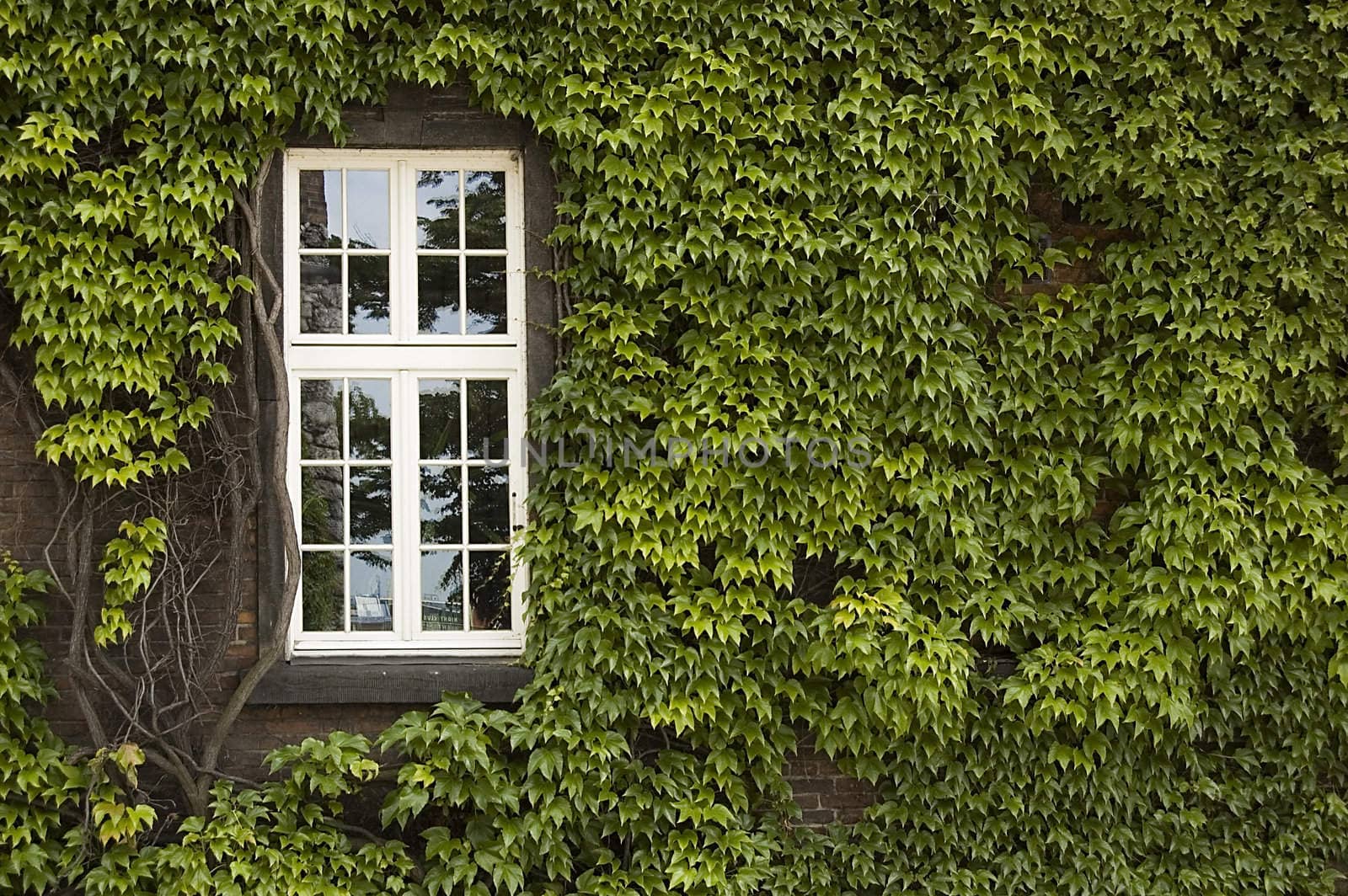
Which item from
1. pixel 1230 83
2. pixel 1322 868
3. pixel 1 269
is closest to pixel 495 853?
pixel 1 269

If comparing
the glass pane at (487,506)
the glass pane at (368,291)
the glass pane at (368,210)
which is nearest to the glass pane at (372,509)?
the glass pane at (487,506)

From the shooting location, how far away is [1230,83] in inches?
191

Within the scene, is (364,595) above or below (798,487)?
below

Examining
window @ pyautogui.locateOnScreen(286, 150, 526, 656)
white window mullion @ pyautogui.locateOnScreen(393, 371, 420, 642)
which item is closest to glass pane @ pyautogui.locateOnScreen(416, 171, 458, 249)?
window @ pyautogui.locateOnScreen(286, 150, 526, 656)

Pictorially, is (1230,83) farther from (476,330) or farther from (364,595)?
(364,595)

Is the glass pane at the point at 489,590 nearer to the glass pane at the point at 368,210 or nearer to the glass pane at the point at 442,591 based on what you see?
the glass pane at the point at 442,591

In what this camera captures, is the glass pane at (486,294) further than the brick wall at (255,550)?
Yes

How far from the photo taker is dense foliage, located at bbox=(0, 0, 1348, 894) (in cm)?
445

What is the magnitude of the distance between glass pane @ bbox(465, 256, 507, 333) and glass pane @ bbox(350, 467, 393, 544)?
0.84 metres

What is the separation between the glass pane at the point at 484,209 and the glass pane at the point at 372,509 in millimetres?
1168

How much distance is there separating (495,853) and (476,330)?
7.59 ft

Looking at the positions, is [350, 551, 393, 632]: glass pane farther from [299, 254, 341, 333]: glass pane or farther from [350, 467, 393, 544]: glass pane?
[299, 254, 341, 333]: glass pane

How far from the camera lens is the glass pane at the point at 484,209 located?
4906 mm

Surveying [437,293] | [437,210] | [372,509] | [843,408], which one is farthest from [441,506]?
[843,408]
